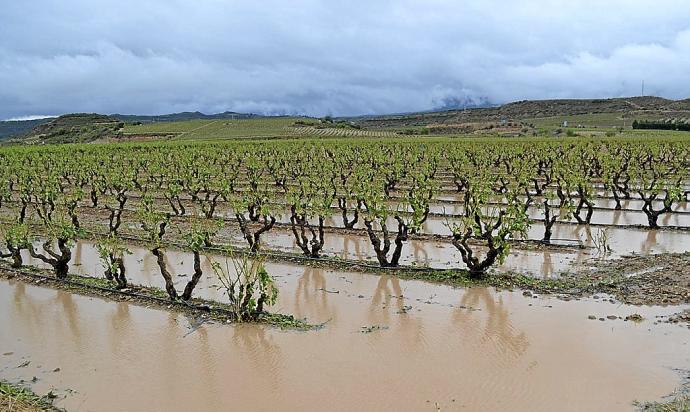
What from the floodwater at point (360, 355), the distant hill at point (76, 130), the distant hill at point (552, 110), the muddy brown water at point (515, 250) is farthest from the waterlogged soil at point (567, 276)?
the distant hill at point (552, 110)

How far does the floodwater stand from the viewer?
8.07 m

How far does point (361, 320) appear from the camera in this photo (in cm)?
1103

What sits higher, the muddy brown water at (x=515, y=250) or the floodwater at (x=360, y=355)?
the muddy brown water at (x=515, y=250)

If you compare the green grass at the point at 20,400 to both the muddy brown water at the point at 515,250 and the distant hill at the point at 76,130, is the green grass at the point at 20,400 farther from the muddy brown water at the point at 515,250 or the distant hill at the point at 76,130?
the distant hill at the point at 76,130

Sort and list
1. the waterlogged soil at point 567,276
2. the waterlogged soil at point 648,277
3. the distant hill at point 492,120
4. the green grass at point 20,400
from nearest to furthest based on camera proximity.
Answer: the green grass at point 20,400, the waterlogged soil at point 648,277, the waterlogged soil at point 567,276, the distant hill at point 492,120

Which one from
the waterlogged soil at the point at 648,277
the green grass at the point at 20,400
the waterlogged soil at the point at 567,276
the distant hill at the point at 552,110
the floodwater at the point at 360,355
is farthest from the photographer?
the distant hill at the point at 552,110

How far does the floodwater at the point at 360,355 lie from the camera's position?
8.07 m

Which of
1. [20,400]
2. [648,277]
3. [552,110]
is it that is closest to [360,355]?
[20,400]

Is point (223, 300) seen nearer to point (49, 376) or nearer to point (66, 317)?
point (66, 317)

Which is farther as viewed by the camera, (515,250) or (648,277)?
(515,250)

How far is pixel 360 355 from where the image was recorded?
372 inches

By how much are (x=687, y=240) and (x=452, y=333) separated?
10.8 meters

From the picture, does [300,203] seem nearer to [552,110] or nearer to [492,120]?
[492,120]

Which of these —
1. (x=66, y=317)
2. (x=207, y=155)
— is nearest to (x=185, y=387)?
(x=66, y=317)
